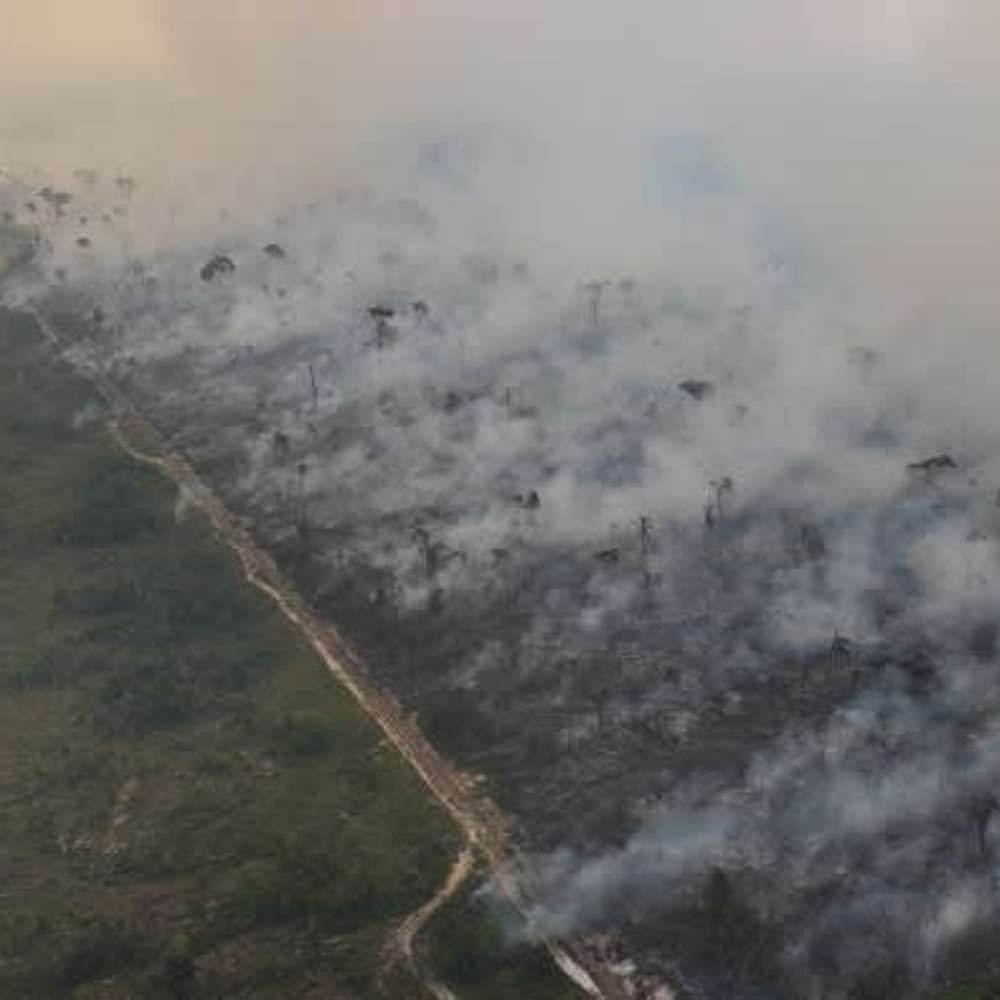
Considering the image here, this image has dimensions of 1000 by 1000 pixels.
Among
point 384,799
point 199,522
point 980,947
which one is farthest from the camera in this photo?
point 199,522

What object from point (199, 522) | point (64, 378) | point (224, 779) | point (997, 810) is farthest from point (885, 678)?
point (64, 378)

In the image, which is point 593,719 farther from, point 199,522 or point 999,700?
point 199,522

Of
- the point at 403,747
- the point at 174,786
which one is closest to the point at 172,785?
the point at 174,786

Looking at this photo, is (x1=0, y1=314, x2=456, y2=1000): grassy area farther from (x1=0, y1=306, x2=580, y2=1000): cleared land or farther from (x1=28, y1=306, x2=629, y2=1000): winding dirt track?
(x1=28, y1=306, x2=629, y2=1000): winding dirt track

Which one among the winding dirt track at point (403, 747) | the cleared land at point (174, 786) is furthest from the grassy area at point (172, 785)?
the winding dirt track at point (403, 747)

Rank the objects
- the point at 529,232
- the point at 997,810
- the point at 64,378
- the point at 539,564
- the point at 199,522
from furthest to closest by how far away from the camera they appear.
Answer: the point at 529,232 → the point at 64,378 → the point at 199,522 → the point at 539,564 → the point at 997,810

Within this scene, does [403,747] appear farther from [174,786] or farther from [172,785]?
[172,785]
